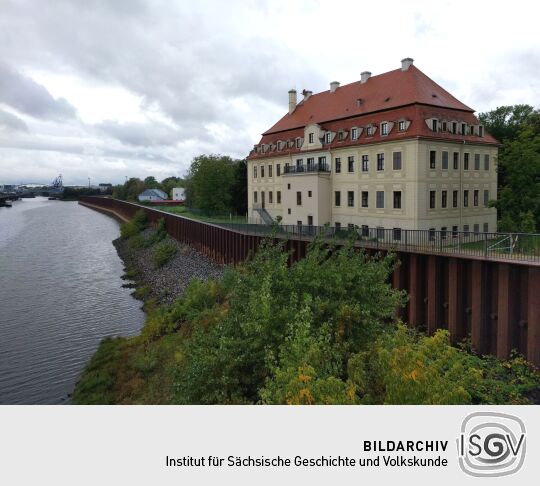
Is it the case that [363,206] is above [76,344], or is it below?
above

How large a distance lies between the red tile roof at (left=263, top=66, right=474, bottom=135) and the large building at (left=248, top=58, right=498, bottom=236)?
127 millimetres

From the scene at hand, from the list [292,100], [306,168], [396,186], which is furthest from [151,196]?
[396,186]

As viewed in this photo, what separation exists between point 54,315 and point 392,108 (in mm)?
30073

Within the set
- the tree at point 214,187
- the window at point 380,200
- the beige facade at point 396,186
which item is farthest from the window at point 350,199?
the tree at point 214,187

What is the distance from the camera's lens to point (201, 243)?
4503 centimetres

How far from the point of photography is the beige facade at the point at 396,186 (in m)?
37.2

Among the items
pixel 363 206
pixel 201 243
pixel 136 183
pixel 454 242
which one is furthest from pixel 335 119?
pixel 136 183

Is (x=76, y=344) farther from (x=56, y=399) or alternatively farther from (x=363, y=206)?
(x=363, y=206)

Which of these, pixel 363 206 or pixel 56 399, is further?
pixel 363 206

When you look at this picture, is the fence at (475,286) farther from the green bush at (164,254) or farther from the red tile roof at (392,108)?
the green bush at (164,254)

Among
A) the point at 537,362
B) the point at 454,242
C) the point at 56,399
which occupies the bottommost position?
the point at 56,399

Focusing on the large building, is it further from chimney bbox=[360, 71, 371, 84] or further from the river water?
the river water

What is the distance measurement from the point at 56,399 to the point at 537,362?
1782 cm

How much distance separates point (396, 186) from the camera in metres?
38.7
